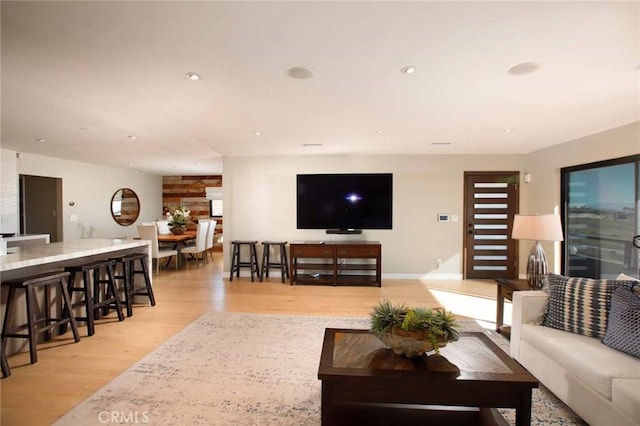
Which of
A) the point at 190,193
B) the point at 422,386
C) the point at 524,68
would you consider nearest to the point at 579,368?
the point at 422,386

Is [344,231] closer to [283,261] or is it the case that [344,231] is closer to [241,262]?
[283,261]


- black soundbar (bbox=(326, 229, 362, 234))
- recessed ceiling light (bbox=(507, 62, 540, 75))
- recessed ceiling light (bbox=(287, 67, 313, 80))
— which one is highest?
recessed ceiling light (bbox=(287, 67, 313, 80))

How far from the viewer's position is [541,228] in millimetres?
2812

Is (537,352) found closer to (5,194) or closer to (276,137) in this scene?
(276,137)

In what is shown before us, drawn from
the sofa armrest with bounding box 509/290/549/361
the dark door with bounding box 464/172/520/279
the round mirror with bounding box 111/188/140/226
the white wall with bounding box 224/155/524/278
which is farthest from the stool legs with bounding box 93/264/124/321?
the dark door with bounding box 464/172/520/279

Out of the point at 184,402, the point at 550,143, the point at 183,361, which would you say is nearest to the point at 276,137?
the point at 183,361

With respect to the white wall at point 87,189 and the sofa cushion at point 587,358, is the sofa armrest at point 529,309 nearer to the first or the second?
the sofa cushion at point 587,358

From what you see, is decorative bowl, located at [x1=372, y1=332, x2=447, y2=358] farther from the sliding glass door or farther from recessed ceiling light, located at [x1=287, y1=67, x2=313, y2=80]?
the sliding glass door

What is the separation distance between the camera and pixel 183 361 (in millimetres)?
2510

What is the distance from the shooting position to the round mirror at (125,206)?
752 cm

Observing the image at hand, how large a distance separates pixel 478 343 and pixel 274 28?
2.27 meters

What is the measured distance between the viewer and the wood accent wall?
30.0 ft
